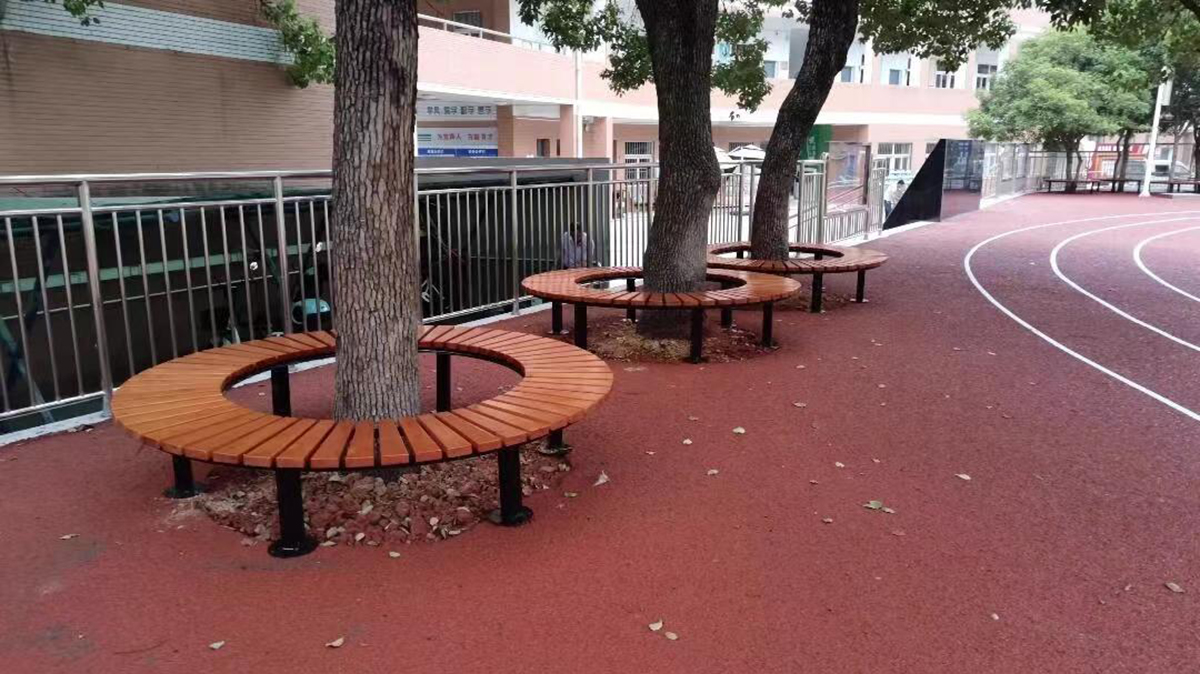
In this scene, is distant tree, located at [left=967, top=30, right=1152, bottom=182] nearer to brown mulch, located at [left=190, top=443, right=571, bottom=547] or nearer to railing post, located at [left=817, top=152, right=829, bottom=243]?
railing post, located at [left=817, top=152, right=829, bottom=243]

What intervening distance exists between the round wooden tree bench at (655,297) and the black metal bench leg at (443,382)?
5.52 feet

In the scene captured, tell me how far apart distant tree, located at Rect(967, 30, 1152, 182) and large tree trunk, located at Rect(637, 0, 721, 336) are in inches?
1211

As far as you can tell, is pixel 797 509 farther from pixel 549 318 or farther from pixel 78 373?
pixel 549 318

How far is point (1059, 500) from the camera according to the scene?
4203mm

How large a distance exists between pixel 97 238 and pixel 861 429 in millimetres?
4998

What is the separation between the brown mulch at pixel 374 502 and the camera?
371cm

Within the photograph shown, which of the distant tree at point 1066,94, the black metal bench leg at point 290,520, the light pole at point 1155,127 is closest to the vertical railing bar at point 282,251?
the black metal bench leg at point 290,520

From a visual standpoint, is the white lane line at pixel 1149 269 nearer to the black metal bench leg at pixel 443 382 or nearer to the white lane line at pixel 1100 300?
the white lane line at pixel 1100 300

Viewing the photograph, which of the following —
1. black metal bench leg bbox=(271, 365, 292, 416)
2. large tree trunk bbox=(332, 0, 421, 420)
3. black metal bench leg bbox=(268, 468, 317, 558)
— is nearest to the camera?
black metal bench leg bbox=(268, 468, 317, 558)

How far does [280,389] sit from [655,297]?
296 cm

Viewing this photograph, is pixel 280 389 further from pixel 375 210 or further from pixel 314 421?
pixel 375 210

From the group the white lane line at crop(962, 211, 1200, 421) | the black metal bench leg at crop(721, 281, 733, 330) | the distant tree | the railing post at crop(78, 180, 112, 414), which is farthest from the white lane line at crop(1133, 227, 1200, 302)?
the distant tree

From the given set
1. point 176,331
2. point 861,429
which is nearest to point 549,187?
point 176,331

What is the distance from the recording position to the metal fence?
5.22 meters
